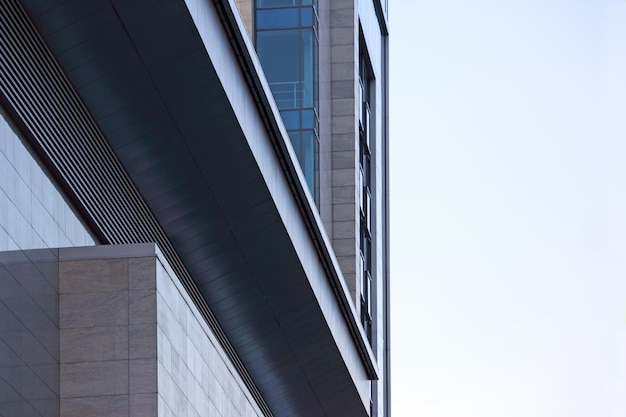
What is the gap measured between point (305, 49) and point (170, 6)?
2050 centimetres

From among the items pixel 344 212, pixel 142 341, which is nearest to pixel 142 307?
pixel 142 341

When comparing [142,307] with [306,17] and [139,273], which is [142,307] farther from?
[306,17]

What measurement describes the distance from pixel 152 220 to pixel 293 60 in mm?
14778

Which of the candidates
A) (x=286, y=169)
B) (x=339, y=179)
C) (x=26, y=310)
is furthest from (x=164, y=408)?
(x=339, y=179)

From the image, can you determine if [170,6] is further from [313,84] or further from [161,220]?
[313,84]

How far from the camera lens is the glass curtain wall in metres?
44.0

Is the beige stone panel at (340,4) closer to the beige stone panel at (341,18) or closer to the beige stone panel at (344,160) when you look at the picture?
the beige stone panel at (341,18)

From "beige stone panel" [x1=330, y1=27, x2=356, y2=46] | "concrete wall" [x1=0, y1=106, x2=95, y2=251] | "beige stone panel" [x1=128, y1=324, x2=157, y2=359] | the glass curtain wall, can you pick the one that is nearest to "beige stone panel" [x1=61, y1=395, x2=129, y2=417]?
"beige stone panel" [x1=128, y1=324, x2=157, y2=359]

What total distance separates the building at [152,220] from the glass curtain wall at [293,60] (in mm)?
97

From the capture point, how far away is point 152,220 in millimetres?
30219

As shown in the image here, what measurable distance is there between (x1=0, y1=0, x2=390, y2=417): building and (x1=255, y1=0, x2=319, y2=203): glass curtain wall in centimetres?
10

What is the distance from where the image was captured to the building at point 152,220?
22.3 m

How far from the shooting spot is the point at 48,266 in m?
22.8

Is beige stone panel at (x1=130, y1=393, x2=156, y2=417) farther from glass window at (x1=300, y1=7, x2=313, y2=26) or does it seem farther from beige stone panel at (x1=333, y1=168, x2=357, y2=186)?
beige stone panel at (x1=333, y1=168, x2=357, y2=186)
